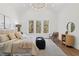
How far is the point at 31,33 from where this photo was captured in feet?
9.34

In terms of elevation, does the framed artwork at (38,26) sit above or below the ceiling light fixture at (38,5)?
below

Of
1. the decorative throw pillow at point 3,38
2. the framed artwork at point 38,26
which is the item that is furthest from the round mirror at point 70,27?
the decorative throw pillow at point 3,38

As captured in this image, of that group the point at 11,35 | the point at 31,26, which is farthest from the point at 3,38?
the point at 31,26

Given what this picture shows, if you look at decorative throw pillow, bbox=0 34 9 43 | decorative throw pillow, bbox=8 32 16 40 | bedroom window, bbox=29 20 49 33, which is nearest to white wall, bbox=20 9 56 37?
bedroom window, bbox=29 20 49 33

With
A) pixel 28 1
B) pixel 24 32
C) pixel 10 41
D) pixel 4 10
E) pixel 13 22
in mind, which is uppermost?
pixel 28 1

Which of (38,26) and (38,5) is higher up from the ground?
(38,5)

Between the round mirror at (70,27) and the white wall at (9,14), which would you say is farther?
the round mirror at (70,27)

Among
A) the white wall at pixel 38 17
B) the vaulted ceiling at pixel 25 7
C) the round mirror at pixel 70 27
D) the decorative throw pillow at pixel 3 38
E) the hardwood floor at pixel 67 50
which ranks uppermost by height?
the vaulted ceiling at pixel 25 7

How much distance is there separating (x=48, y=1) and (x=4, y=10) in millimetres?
877

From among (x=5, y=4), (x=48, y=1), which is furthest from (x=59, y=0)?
(x=5, y=4)

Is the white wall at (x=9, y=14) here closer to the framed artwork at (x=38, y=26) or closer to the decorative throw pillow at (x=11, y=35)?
the decorative throw pillow at (x=11, y=35)

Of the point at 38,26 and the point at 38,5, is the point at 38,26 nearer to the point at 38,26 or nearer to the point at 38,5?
the point at 38,26

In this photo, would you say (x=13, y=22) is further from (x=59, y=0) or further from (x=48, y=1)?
(x=59, y=0)

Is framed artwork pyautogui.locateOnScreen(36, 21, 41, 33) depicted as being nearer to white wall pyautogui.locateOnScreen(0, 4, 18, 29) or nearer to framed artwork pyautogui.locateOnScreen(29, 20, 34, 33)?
framed artwork pyautogui.locateOnScreen(29, 20, 34, 33)
